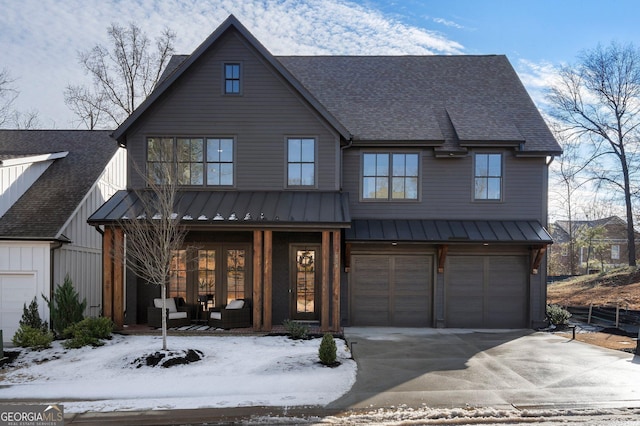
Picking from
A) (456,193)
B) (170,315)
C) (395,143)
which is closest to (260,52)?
(395,143)

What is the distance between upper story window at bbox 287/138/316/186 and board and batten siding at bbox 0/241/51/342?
24.6 feet

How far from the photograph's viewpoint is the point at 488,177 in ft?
47.8

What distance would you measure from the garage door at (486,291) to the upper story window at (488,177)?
2044mm

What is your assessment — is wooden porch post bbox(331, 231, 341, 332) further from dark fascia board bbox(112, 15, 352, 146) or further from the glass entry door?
dark fascia board bbox(112, 15, 352, 146)

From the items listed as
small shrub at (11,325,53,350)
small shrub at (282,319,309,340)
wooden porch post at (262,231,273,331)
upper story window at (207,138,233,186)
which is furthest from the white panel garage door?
small shrub at (282,319,309,340)

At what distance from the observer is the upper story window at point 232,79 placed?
1393 cm

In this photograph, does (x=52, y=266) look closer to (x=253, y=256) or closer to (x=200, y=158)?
(x=200, y=158)

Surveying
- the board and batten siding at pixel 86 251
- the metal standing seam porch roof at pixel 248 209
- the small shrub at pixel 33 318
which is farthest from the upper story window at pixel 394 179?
the small shrub at pixel 33 318

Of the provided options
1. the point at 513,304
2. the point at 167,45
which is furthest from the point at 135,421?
the point at 167,45

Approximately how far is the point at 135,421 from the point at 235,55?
424 inches

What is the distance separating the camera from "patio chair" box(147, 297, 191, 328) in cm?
1276

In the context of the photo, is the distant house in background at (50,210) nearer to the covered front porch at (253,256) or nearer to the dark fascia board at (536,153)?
the covered front porch at (253,256)

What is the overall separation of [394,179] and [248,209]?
193 inches

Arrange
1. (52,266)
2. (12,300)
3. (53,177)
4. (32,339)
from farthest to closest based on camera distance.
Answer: (53,177), (52,266), (12,300), (32,339)
